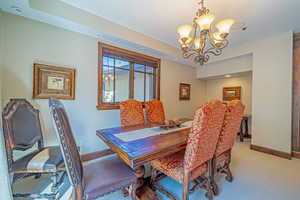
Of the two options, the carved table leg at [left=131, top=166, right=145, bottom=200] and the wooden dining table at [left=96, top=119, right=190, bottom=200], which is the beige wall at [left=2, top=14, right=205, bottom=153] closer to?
the wooden dining table at [left=96, top=119, right=190, bottom=200]

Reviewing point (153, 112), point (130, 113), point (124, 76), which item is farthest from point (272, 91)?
point (124, 76)

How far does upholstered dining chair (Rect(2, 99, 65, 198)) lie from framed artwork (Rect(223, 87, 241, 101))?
16.8ft

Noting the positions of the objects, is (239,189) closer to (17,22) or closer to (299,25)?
(299,25)

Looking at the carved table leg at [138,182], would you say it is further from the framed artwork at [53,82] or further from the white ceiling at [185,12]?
the white ceiling at [185,12]

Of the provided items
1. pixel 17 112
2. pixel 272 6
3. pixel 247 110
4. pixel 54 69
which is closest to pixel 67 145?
pixel 17 112

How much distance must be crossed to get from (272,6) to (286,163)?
279 cm

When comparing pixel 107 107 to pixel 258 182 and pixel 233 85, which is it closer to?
pixel 258 182

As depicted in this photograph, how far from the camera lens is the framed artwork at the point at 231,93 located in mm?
4273

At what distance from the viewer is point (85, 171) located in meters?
1.19

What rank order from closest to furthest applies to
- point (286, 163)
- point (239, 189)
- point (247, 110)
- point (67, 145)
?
point (67, 145) → point (239, 189) → point (286, 163) → point (247, 110)

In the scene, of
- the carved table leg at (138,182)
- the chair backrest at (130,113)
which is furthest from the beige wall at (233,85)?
the carved table leg at (138,182)

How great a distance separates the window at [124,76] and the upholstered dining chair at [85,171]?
1.53 meters

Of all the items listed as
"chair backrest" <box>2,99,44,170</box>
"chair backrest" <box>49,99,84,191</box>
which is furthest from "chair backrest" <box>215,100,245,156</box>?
"chair backrest" <box>2,99,44,170</box>

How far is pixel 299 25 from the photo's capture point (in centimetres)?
232
